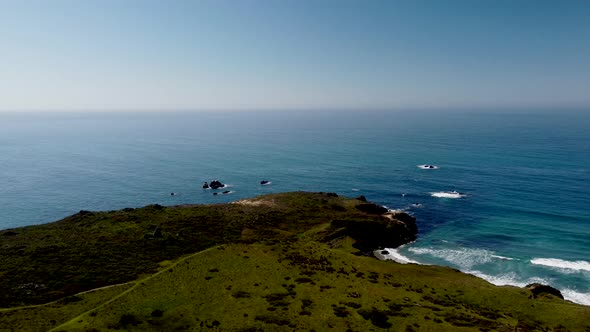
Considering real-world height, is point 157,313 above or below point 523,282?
above

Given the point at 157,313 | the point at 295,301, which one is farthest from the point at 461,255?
the point at 157,313

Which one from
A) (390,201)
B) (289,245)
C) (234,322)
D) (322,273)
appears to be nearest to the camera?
(234,322)

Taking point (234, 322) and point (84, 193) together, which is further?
point (84, 193)

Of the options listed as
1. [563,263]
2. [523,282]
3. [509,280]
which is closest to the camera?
[523,282]

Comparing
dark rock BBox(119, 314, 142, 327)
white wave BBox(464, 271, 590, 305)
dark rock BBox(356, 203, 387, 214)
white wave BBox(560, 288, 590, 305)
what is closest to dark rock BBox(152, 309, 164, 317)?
dark rock BBox(119, 314, 142, 327)

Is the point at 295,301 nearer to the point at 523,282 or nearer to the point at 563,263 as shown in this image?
the point at 523,282

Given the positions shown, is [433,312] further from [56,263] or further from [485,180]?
[485,180]

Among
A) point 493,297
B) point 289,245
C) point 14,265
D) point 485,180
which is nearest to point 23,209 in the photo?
point 14,265
